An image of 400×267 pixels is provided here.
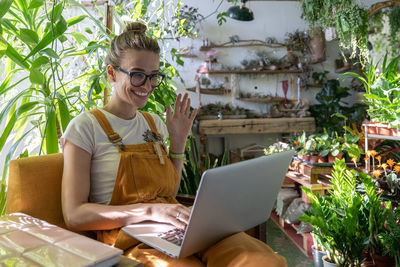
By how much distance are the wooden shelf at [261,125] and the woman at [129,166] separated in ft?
11.1

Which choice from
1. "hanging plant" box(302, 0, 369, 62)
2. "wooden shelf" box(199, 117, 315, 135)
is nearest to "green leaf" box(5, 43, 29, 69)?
"hanging plant" box(302, 0, 369, 62)

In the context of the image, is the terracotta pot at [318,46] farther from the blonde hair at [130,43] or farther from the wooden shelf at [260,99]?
the blonde hair at [130,43]

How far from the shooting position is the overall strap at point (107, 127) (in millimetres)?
1251

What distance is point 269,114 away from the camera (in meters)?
5.16

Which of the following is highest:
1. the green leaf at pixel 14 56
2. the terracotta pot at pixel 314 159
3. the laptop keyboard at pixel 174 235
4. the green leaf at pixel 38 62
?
the green leaf at pixel 14 56

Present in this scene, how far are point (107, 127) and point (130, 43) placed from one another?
1.09 feet

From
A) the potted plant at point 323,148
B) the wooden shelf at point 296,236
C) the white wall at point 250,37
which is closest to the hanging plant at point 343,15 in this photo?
the potted plant at point 323,148

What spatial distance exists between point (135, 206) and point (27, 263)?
1.52 feet

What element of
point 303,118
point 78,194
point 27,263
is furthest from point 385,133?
point 303,118

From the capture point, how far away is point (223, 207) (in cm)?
87

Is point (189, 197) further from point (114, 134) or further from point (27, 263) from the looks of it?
point (27, 263)

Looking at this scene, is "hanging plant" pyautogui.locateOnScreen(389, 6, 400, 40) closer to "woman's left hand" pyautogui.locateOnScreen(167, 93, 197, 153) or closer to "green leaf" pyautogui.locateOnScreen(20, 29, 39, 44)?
"woman's left hand" pyautogui.locateOnScreen(167, 93, 197, 153)

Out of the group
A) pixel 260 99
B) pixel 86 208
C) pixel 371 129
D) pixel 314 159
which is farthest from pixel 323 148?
pixel 260 99

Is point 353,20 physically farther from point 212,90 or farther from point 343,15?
point 212,90
